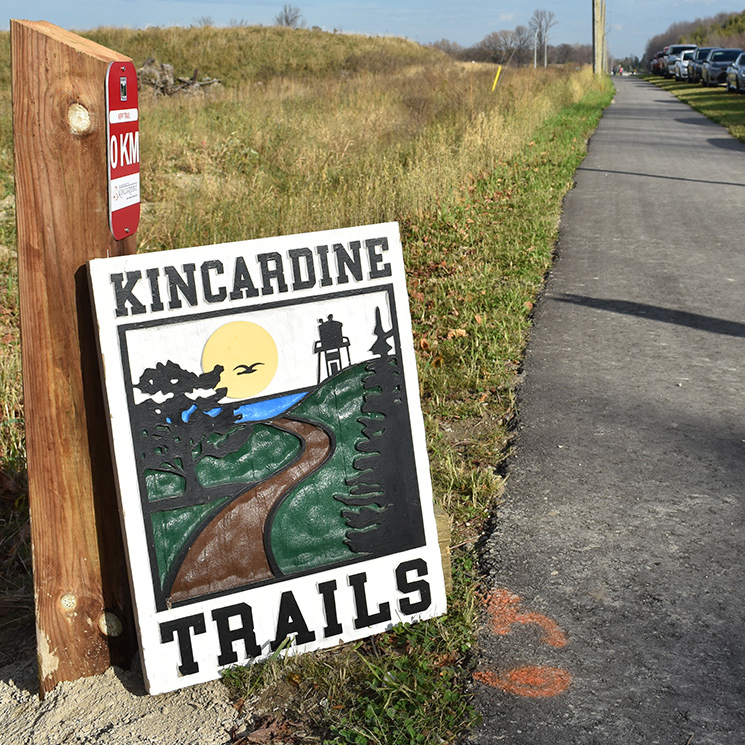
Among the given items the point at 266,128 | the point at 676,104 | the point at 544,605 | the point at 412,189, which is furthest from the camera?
the point at 676,104

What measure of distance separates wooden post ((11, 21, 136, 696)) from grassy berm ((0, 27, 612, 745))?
498 mm

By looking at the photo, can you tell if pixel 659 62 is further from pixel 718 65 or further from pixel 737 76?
pixel 737 76

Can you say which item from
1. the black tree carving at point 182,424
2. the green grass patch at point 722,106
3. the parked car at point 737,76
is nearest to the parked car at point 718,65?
the green grass patch at point 722,106

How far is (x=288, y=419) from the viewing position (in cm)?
242

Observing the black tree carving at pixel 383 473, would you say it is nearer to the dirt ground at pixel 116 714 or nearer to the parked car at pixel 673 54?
the dirt ground at pixel 116 714

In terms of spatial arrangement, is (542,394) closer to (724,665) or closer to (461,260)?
(724,665)

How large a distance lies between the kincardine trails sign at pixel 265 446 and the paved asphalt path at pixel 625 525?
1.49 feet

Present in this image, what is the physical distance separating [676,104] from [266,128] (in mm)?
22464

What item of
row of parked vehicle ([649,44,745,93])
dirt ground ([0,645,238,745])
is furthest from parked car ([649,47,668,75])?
dirt ground ([0,645,238,745])

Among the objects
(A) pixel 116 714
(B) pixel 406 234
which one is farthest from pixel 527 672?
(B) pixel 406 234

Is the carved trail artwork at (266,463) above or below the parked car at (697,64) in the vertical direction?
below

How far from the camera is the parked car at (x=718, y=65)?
37875mm

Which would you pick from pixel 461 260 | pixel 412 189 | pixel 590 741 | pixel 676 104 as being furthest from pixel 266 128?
pixel 676 104

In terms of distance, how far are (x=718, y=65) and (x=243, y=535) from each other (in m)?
41.8
